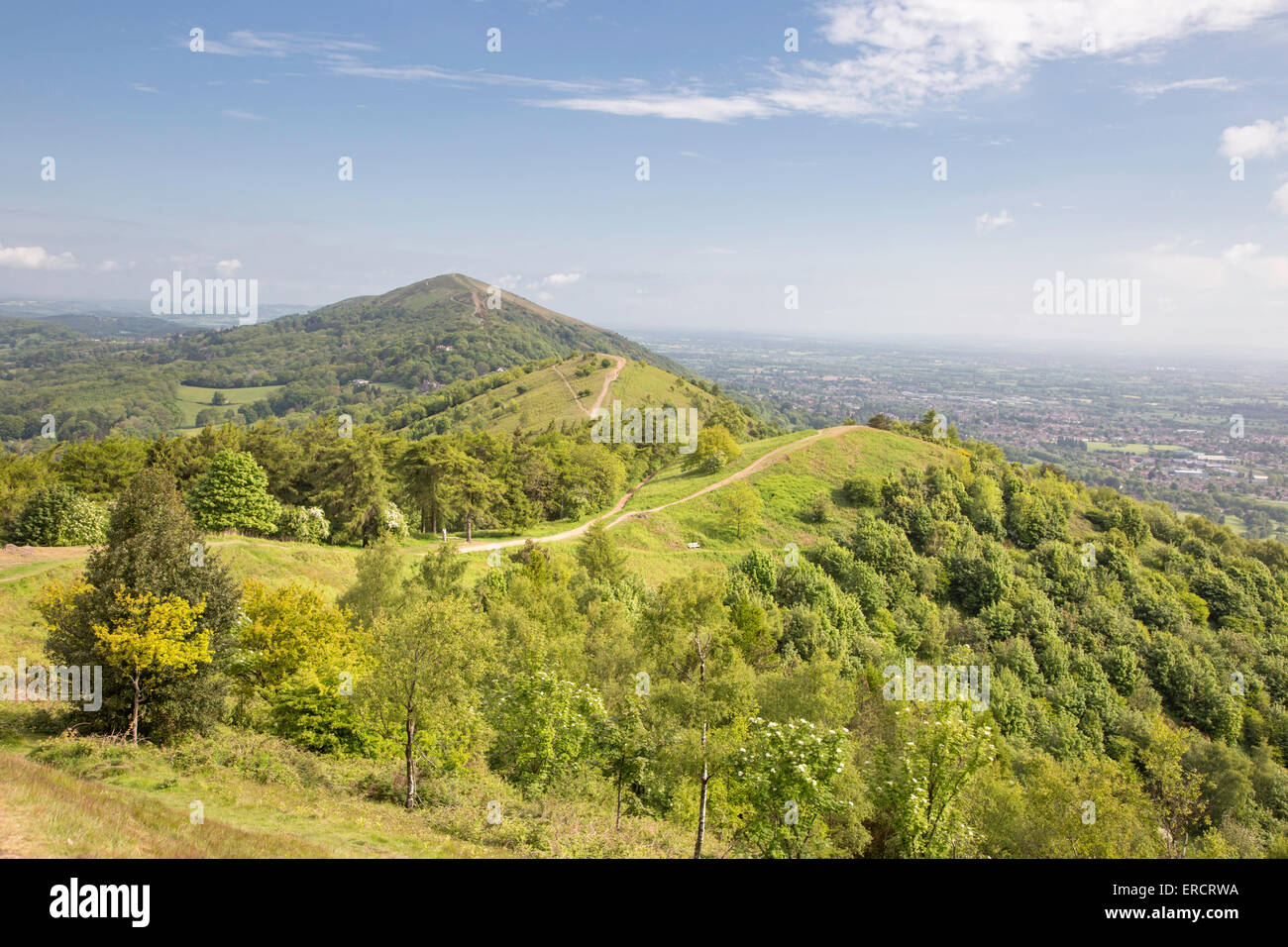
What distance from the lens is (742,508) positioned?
2557 inches

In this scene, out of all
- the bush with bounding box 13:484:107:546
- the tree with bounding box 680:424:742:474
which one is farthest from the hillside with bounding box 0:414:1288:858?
the bush with bounding box 13:484:107:546

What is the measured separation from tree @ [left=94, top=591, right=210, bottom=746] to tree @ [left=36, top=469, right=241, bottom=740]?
26 cm

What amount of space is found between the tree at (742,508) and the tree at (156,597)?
1906 inches

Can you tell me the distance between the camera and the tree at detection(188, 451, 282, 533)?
45.2m

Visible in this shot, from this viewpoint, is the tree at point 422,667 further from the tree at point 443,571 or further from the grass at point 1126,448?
the grass at point 1126,448

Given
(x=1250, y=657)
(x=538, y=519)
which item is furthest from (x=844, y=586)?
(x=1250, y=657)

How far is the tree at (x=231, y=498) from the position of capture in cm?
4519

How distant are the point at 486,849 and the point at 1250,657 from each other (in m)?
76.5

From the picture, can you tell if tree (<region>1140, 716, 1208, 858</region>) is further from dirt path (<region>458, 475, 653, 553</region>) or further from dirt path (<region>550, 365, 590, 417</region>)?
dirt path (<region>550, 365, 590, 417</region>)

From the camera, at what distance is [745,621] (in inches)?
1491

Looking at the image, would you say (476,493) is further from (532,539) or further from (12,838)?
(12,838)

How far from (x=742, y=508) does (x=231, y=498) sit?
44.4 m

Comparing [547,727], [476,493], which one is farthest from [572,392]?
[547,727]
